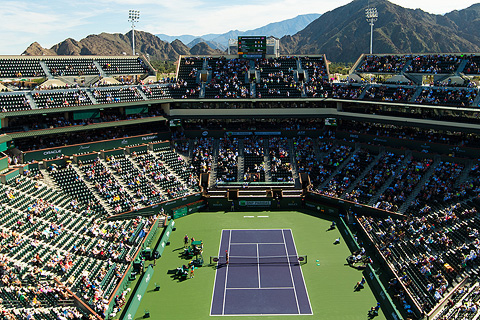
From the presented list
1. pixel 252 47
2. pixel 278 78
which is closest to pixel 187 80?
pixel 252 47

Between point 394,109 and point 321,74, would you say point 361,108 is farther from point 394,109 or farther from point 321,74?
point 321,74

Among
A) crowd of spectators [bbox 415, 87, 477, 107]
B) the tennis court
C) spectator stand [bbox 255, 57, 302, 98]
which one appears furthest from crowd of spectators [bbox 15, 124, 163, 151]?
crowd of spectators [bbox 415, 87, 477, 107]

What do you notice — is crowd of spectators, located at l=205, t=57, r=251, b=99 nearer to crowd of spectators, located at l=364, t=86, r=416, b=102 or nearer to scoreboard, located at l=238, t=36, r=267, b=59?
scoreboard, located at l=238, t=36, r=267, b=59

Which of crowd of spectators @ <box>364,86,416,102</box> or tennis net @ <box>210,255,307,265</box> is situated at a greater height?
crowd of spectators @ <box>364,86,416,102</box>

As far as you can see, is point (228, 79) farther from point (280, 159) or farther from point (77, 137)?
point (77, 137)

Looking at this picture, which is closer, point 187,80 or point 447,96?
point 447,96

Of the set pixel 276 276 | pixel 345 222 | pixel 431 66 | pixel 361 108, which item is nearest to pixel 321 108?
pixel 361 108
